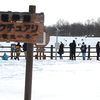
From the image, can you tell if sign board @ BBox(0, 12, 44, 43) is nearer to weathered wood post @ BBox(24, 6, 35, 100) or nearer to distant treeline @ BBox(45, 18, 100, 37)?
weathered wood post @ BBox(24, 6, 35, 100)

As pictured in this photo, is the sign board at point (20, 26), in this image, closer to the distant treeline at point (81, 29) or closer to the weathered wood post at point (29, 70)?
the weathered wood post at point (29, 70)

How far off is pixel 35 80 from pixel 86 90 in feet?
7.19

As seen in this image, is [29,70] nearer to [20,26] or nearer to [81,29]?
[20,26]

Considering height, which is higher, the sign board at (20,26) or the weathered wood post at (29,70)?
the sign board at (20,26)

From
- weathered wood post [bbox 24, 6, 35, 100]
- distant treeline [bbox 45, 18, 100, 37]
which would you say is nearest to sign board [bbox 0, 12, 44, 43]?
weathered wood post [bbox 24, 6, 35, 100]

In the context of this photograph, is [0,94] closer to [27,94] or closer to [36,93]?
[36,93]

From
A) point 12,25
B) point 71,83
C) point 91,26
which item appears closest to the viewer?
point 12,25

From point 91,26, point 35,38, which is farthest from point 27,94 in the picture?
point 91,26

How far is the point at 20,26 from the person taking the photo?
232 inches

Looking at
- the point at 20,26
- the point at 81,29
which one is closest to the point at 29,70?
the point at 20,26

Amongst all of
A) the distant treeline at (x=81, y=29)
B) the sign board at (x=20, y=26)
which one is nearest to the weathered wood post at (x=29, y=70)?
the sign board at (x=20, y=26)

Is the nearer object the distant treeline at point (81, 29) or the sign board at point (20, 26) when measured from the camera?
the sign board at point (20, 26)

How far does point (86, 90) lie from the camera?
8.06 m

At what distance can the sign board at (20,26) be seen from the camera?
19.3 ft
